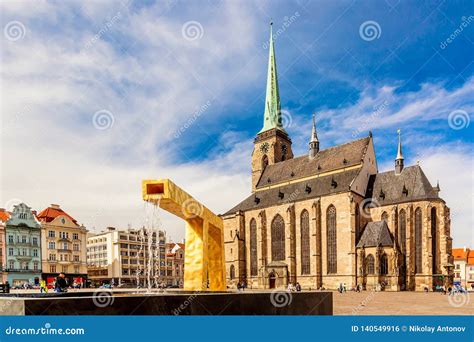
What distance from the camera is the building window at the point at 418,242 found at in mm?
41625

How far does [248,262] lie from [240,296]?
44753 mm

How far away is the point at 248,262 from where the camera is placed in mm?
53406

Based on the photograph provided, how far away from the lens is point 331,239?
150 ft

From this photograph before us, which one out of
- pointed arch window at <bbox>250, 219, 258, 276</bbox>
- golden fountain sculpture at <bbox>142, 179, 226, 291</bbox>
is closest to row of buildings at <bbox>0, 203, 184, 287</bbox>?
pointed arch window at <bbox>250, 219, 258, 276</bbox>

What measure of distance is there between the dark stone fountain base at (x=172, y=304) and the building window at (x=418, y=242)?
115ft

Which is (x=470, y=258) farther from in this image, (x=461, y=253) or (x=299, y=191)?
(x=299, y=191)

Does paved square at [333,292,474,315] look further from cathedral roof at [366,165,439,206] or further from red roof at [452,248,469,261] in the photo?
red roof at [452,248,469,261]

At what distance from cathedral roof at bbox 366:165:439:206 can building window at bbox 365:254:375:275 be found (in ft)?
25.3

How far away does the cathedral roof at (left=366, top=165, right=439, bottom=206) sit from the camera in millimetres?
43688

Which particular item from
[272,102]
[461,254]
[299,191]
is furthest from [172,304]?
[461,254]

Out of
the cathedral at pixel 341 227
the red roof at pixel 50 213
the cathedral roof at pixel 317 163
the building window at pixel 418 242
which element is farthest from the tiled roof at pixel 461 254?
the red roof at pixel 50 213

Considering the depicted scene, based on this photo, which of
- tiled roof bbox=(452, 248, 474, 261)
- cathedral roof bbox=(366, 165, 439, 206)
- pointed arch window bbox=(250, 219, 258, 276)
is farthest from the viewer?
tiled roof bbox=(452, 248, 474, 261)

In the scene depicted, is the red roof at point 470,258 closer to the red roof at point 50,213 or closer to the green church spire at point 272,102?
the green church spire at point 272,102

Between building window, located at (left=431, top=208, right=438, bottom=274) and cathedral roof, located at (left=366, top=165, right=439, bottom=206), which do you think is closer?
building window, located at (left=431, top=208, right=438, bottom=274)
